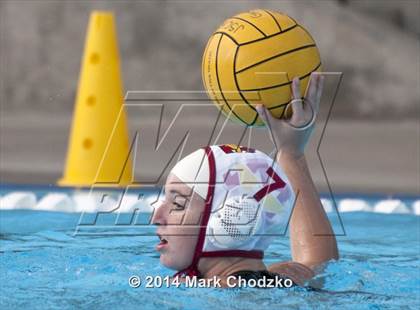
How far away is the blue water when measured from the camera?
2936mm

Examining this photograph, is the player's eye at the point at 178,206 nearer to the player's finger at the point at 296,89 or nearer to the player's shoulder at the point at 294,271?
the player's shoulder at the point at 294,271

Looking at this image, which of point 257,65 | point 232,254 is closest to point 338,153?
point 257,65

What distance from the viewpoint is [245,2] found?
12.2 metres

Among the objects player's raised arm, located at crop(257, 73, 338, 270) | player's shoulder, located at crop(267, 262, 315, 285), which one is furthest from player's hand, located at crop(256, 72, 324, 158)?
player's shoulder, located at crop(267, 262, 315, 285)

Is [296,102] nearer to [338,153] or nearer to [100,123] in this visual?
[100,123]

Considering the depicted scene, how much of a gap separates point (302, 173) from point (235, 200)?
1.39 ft

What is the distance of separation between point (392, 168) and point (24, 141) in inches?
151

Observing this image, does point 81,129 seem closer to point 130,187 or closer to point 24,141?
point 130,187

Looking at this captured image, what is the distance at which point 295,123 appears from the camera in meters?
3.03

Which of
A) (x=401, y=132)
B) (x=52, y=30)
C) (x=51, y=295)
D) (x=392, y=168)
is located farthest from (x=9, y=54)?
(x=51, y=295)

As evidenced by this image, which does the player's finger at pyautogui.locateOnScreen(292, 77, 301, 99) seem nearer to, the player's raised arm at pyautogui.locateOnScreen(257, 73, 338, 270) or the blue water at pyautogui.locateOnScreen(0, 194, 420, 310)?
the player's raised arm at pyautogui.locateOnScreen(257, 73, 338, 270)

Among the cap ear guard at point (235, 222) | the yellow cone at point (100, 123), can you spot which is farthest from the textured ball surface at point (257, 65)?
the yellow cone at point (100, 123)

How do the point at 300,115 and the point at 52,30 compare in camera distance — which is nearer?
the point at 300,115

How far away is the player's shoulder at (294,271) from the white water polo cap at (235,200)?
0.59 ft
